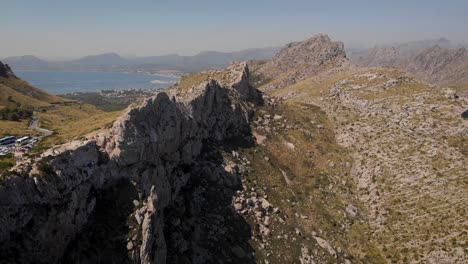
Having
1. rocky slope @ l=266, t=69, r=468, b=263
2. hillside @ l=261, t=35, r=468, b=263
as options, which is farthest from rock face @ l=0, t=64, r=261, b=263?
hillside @ l=261, t=35, r=468, b=263

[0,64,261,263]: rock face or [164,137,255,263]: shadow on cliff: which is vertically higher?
[0,64,261,263]: rock face

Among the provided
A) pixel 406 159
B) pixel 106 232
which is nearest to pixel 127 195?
pixel 106 232

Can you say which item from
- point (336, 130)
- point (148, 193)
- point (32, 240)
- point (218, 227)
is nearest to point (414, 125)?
point (336, 130)

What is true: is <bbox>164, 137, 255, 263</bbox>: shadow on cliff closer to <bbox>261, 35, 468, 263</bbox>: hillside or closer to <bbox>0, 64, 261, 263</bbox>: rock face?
<bbox>0, 64, 261, 263</bbox>: rock face

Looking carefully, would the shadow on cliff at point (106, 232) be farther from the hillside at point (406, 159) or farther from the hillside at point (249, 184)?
the hillside at point (406, 159)

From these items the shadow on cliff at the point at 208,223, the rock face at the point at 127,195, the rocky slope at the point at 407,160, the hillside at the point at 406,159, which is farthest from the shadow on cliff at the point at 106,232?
the rocky slope at the point at 407,160

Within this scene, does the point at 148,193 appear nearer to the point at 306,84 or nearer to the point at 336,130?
the point at 336,130

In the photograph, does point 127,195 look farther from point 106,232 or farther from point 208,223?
point 208,223

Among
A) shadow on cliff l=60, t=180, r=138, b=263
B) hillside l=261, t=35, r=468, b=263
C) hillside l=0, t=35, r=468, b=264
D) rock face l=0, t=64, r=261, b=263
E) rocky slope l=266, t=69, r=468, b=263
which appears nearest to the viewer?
rock face l=0, t=64, r=261, b=263
